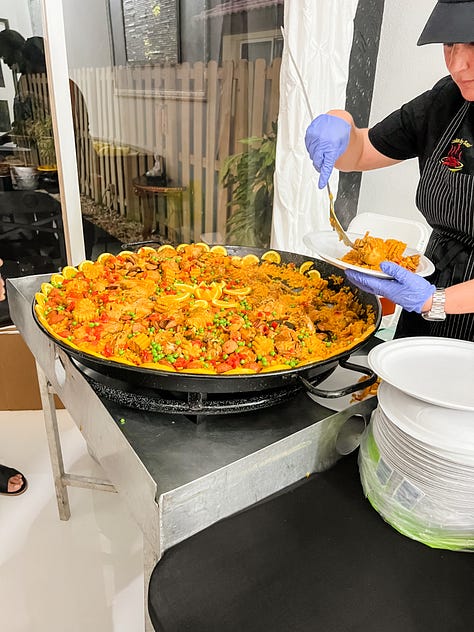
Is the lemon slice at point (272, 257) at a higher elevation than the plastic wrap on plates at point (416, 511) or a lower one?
higher

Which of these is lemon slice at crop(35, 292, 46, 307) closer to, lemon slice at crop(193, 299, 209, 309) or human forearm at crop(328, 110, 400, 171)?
lemon slice at crop(193, 299, 209, 309)

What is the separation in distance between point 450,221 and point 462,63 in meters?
0.39

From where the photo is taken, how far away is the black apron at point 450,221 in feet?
4.10

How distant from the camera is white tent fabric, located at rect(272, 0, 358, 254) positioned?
2291mm

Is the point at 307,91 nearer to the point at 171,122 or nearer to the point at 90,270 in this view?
the point at 171,122

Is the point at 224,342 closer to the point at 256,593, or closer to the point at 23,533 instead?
the point at 256,593

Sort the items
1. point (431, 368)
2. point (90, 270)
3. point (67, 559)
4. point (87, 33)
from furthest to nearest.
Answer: point (87, 33) < point (67, 559) < point (90, 270) < point (431, 368)

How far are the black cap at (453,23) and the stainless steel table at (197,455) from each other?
0.73 metres

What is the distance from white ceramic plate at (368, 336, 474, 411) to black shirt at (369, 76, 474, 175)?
505 millimetres

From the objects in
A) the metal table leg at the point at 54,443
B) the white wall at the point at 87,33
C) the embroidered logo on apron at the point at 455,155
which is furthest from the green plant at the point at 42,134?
the embroidered logo on apron at the point at 455,155

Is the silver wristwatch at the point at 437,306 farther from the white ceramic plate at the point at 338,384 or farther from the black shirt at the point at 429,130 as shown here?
the black shirt at the point at 429,130

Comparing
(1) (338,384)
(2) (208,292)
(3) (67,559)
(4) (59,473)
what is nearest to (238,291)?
(2) (208,292)

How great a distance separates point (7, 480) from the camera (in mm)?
2115

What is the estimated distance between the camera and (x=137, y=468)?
847 mm
